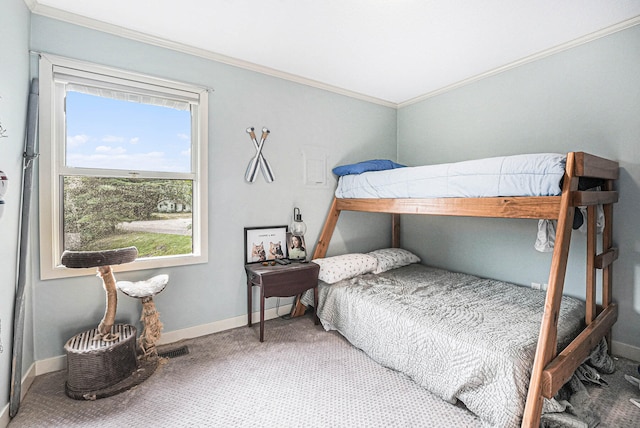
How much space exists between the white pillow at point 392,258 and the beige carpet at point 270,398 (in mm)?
1044

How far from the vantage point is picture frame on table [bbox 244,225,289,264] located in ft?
9.02

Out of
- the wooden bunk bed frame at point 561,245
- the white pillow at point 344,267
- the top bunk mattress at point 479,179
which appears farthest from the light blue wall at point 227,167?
the wooden bunk bed frame at point 561,245

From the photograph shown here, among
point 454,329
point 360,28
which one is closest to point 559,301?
point 454,329

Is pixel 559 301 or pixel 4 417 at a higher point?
pixel 559 301

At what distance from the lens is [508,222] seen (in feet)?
9.14

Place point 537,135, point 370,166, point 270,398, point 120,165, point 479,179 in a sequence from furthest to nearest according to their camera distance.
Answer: point 370,166 → point 537,135 → point 120,165 → point 479,179 → point 270,398

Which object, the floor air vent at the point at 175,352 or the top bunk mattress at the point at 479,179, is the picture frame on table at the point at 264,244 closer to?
the floor air vent at the point at 175,352

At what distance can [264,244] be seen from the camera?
283 centimetres

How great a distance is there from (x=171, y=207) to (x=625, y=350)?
11.9ft

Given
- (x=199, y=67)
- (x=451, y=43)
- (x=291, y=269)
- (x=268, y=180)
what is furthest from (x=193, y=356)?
(x=451, y=43)

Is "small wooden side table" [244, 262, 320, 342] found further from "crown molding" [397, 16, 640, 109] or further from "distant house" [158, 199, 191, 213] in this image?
"crown molding" [397, 16, 640, 109]

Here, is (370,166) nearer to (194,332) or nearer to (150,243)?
(150,243)

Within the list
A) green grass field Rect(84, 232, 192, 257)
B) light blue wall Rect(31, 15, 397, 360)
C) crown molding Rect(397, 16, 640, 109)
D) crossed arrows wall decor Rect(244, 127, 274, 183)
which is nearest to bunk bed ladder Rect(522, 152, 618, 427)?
crown molding Rect(397, 16, 640, 109)

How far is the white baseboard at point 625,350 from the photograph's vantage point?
2.14 metres
